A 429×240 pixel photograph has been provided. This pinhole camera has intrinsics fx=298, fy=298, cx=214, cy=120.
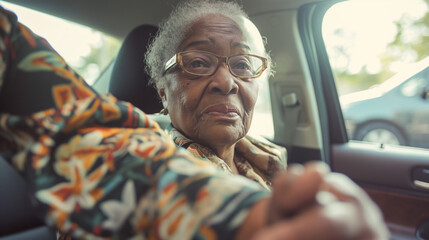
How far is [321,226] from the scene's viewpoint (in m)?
0.32

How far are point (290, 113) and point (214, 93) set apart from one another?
1300mm

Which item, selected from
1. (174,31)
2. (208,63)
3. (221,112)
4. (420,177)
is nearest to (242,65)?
(208,63)

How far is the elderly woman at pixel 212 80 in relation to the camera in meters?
1.24

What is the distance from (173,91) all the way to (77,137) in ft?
2.71

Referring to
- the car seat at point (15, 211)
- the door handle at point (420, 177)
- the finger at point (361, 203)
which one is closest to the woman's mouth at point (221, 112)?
the car seat at point (15, 211)

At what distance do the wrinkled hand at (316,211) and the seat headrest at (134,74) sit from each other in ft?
4.69

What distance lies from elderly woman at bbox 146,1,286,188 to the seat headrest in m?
0.21

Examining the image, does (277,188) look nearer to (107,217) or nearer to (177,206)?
(177,206)

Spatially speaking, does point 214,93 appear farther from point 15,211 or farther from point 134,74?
point 15,211

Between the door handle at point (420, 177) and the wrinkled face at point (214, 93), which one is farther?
the door handle at point (420, 177)

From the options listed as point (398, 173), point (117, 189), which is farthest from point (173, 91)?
point (398, 173)

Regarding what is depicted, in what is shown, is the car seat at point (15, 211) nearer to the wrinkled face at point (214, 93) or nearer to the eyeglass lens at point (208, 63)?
the wrinkled face at point (214, 93)

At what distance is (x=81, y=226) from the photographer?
0.49 metres

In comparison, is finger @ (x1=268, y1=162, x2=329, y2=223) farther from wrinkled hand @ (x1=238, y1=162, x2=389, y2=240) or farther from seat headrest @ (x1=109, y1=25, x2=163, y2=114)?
seat headrest @ (x1=109, y1=25, x2=163, y2=114)
